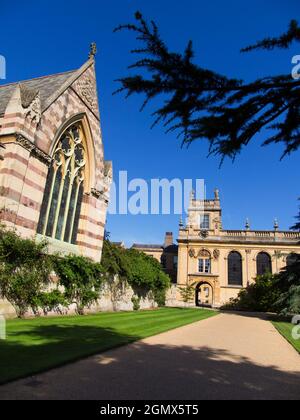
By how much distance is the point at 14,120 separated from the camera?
1158 cm

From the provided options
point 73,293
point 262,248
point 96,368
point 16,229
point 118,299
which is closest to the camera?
point 96,368

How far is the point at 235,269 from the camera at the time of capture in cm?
4525

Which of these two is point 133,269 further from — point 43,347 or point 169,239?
point 169,239

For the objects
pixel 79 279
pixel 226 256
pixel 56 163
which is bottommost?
pixel 79 279

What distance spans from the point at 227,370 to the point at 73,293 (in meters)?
10.00

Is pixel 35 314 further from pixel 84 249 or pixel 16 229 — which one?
pixel 84 249

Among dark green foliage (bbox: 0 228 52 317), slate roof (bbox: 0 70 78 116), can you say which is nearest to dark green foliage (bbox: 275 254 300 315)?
dark green foliage (bbox: 0 228 52 317)

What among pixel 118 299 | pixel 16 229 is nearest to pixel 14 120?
pixel 16 229

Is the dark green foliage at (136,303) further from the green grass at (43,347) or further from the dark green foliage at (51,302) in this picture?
the green grass at (43,347)

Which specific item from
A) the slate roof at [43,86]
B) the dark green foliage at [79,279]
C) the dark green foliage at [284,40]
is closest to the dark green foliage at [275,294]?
the dark green foliage at [79,279]

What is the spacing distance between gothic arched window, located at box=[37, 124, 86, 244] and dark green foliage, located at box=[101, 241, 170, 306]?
3.45 metres

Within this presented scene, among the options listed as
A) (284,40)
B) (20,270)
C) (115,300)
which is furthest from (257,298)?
(284,40)

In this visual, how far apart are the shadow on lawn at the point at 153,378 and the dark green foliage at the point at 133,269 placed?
11.1m

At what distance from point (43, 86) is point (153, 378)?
15.1 metres
